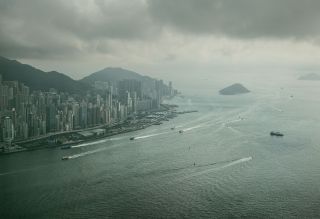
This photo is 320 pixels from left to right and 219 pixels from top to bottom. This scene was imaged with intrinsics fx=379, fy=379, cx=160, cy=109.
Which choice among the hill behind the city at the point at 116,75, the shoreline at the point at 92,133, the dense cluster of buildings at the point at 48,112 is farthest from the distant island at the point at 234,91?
the dense cluster of buildings at the point at 48,112

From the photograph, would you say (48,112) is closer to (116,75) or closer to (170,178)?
(170,178)

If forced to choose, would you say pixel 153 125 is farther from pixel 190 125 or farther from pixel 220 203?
pixel 220 203

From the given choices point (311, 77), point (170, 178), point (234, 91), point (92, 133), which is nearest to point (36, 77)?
point (92, 133)

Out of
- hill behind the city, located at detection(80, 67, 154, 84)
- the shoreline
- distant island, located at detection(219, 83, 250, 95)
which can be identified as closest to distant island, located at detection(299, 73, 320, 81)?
distant island, located at detection(219, 83, 250, 95)

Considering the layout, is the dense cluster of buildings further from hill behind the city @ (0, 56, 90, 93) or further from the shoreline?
hill behind the city @ (0, 56, 90, 93)

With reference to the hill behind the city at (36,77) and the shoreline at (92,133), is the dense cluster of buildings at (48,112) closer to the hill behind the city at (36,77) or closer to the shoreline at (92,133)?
the shoreline at (92,133)

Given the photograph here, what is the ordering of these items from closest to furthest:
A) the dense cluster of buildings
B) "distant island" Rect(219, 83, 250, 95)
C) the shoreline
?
the shoreline
the dense cluster of buildings
"distant island" Rect(219, 83, 250, 95)

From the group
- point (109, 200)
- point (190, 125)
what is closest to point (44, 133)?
point (190, 125)

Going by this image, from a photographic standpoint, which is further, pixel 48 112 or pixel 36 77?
pixel 36 77
